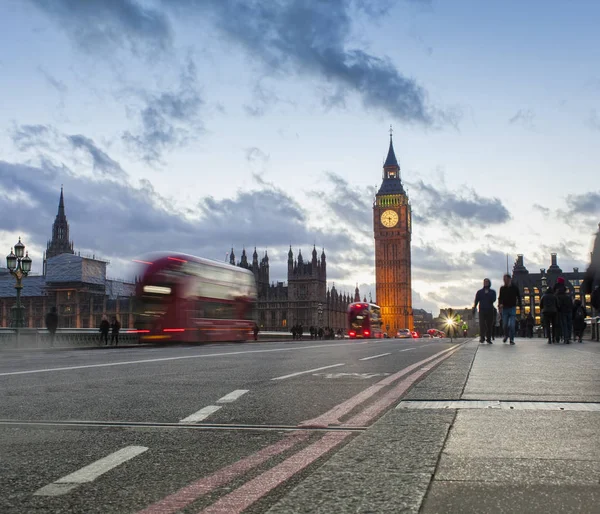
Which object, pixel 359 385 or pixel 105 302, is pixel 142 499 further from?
pixel 105 302

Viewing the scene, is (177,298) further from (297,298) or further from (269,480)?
(297,298)

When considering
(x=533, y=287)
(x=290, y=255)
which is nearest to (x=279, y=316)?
(x=290, y=255)

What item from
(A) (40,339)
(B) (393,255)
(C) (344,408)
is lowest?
(A) (40,339)

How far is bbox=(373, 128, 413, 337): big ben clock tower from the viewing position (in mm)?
143375

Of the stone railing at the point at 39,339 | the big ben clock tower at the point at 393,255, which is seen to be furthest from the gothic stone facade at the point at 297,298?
the stone railing at the point at 39,339

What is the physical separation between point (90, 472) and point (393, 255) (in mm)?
146855

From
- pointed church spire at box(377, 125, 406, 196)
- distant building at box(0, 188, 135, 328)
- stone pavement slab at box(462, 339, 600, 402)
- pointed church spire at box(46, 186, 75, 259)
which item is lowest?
stone pavement slab at box(462, 339, 600, 402)

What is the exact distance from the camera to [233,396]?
5855mm

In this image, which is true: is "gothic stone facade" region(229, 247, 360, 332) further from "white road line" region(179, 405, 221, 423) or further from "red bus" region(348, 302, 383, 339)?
"white road line" region(179, 405, 221, 423)

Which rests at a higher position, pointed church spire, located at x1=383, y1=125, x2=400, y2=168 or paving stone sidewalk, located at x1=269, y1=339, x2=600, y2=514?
pointed church spire, located at x1=383, y1=125, x2=400, y2=168

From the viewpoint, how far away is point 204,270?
2733 centimetres

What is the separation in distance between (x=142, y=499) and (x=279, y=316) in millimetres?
121110

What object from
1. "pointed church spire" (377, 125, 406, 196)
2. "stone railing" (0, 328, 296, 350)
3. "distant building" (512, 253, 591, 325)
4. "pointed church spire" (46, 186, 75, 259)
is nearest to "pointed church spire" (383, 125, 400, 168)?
"pointed church spire" (377, 125, 406, 196)

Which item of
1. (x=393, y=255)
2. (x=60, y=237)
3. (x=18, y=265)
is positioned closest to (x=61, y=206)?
(x=60, y=237)
